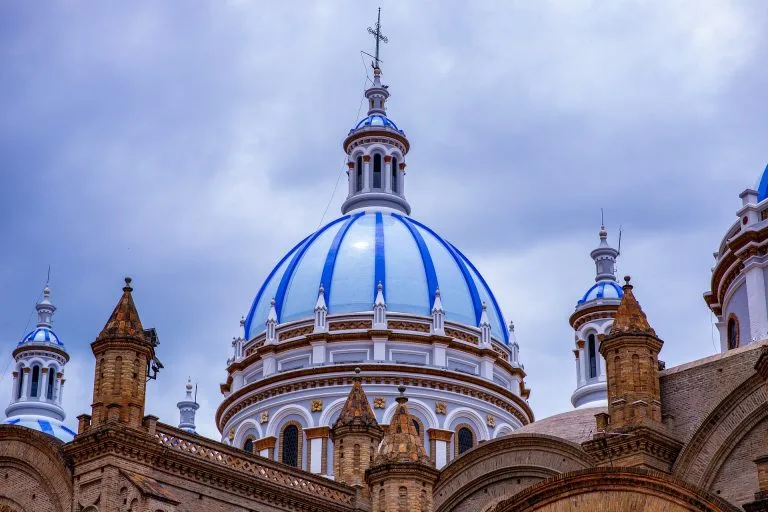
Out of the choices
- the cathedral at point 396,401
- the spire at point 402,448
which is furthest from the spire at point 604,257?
the spire at point 402,448

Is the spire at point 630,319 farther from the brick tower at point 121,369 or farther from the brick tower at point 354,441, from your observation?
the brick tower at point 121,369

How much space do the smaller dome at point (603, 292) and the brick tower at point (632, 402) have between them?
54.2ft

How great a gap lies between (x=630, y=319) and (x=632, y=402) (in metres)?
2.31

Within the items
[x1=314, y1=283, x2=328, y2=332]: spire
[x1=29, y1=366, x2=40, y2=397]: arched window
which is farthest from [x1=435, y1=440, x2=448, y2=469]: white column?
[x1=29, y1=366, x2=40, y2=397]: arched window

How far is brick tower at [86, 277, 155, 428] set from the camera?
1462 inches

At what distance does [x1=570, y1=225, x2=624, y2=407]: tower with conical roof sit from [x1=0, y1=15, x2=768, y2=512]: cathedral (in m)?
0.08

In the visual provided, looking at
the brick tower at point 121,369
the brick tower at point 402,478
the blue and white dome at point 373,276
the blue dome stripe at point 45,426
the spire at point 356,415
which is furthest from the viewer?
the blue dome stripe at point 45,426

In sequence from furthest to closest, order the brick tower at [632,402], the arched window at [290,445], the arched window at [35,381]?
the arched window at [35,381]
the arched window at [290,445]
the brick tower at [632,402]

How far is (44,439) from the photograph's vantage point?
128ft

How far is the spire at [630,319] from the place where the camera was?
37312 millimetres

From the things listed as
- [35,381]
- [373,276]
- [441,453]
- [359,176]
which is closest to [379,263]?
[373,276]

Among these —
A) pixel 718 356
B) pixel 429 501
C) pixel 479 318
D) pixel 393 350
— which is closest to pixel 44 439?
pixel 429 501

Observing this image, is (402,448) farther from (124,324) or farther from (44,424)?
(44,424)

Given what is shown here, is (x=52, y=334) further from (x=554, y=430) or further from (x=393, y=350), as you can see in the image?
(x=554, y=430)
